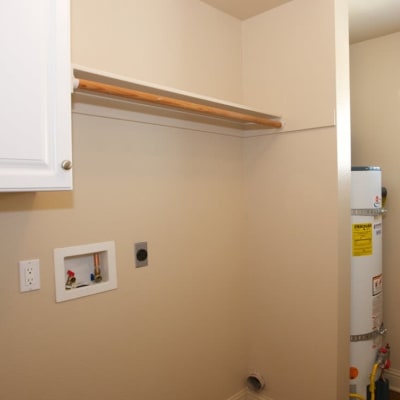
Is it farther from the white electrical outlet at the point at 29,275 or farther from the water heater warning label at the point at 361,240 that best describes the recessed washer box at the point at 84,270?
the water heater warning label at the point at 361,240

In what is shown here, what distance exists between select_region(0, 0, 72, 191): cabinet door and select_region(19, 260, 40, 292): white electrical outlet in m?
0.44

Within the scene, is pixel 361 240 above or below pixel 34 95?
below

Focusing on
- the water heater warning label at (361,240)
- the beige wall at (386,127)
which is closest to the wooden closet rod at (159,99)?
the water heater warning label at (361,240)

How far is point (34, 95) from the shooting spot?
3.27 ft

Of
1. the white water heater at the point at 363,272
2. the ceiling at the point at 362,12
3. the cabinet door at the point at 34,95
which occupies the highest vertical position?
the ceiling at the point at 362,12

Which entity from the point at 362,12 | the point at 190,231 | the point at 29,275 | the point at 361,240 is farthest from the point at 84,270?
the point at 362,12

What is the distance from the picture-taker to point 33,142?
3.27 feet

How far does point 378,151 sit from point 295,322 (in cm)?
146

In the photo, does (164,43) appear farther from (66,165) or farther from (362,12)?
(362,12)

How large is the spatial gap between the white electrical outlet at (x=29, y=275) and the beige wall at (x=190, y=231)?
26 millimetres

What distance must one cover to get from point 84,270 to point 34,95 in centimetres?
80

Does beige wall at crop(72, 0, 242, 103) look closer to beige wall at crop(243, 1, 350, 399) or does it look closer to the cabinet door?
beige wall at crop(243, 1, 350, 399)

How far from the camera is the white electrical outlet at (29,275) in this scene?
130 cm

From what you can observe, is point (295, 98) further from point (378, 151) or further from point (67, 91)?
point (67, 91)
